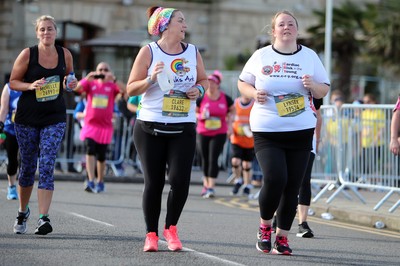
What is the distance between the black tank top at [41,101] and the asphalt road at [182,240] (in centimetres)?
110

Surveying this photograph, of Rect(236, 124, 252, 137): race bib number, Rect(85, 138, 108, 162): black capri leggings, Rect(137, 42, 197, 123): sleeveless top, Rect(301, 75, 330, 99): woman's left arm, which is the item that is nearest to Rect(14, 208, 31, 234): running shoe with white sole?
Rect(137, 42, 197, 123): sleeveless top

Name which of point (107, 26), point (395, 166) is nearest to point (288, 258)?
point (395, 166)

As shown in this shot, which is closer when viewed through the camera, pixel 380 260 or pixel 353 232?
pixel 380 260

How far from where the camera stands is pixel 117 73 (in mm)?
32000

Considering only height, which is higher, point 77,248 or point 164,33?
point 164,33

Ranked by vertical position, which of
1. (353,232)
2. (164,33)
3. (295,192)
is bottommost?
(353,232)

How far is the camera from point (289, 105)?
30.0ft

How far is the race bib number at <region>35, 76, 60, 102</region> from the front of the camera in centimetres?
1013

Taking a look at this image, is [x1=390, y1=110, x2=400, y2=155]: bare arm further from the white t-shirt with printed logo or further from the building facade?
the building facade

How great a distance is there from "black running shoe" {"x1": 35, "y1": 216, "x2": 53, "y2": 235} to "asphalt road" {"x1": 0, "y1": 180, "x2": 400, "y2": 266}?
0.07m

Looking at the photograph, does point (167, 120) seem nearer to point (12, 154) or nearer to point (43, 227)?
point (43, 227)

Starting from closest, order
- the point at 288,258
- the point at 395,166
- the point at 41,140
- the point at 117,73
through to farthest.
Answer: the point at 288,258 < the point at 41,140 < the point at 395,166 < the point at 117,73

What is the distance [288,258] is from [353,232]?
3.24 meters

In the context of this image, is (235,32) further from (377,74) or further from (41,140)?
(41,140)
